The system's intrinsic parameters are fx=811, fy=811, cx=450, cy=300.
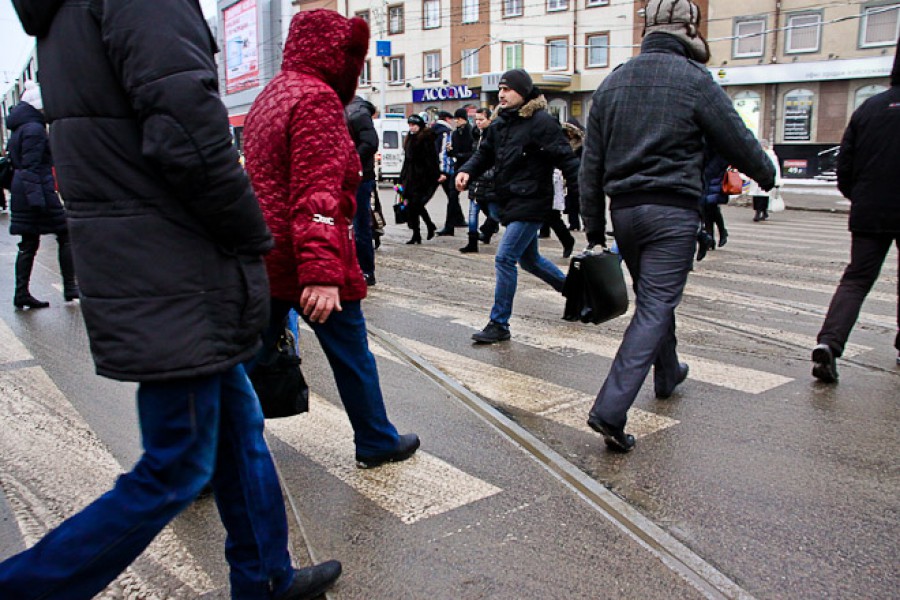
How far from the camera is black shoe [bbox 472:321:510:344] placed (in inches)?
235

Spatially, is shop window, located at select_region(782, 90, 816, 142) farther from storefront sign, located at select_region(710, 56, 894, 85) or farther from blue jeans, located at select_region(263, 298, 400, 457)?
blue jeans, located at select_region(263, 298, 400, 457)

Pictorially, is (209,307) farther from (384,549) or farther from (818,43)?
(818,43)

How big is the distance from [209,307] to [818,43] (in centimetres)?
3361

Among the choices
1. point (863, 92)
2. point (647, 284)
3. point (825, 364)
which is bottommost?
point (825, 364)

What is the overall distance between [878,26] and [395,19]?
2473 cm

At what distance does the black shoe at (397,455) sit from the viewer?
3.58m

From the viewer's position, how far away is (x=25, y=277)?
7.61m

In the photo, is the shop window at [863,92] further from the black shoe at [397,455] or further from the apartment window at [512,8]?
the black shoe at [397,455]

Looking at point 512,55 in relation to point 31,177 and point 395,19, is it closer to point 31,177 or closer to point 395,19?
point 395,19

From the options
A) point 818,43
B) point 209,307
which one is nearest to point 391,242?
point 209,307

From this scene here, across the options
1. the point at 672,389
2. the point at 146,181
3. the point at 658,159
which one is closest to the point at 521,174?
the point at 672,389

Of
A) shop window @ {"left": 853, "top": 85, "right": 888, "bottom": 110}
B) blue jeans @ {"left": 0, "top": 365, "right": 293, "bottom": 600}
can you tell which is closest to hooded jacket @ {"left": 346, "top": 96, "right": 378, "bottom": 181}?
blue jeans @ {"left": 0, "top": 365, "right": 293, "bottom": 600}

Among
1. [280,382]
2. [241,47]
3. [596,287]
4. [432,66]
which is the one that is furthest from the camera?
[241,47]

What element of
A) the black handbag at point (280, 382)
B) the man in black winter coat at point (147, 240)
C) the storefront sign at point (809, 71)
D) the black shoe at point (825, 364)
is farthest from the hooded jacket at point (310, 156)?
the storefront sign at point (809, 71)
